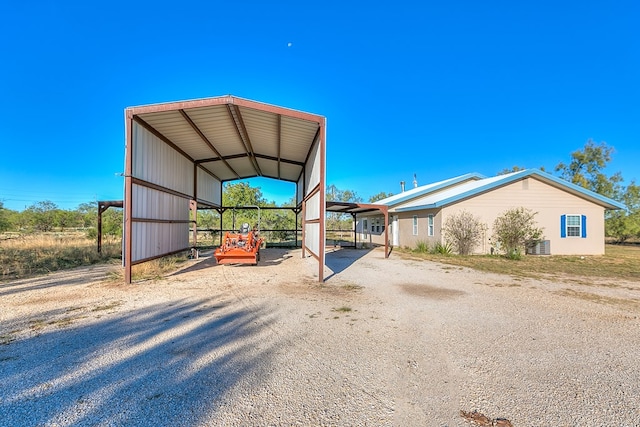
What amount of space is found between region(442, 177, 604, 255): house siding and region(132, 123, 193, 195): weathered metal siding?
12082 millimetres

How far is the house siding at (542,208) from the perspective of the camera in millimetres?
14648

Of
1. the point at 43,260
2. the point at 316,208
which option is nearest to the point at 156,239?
the point at 43,260

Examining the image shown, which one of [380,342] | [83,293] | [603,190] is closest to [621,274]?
[380,342]

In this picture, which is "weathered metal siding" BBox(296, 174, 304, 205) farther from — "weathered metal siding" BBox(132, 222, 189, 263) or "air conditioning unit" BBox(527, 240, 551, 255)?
"air conditioning unit" BBox(527, 240, 551, 255)

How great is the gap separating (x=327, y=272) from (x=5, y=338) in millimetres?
7172

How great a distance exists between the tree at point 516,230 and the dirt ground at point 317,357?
24.5 ft

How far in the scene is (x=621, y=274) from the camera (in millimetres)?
9305

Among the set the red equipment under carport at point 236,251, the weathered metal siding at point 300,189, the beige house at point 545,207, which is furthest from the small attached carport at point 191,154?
the beige house at point 545,207

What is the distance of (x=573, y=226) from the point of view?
15.0m

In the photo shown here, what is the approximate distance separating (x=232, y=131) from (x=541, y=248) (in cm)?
1525

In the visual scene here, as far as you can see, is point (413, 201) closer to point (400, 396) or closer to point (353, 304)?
point (353, 304)

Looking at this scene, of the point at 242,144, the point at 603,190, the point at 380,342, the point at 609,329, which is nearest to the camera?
the point at 380,342

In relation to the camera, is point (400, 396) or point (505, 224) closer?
point (400, 396)

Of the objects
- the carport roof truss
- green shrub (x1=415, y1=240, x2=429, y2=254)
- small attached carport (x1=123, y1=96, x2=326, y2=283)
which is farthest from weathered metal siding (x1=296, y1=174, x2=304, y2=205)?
green shrub (x1=415, y1=240, x2=429, y2=254)
